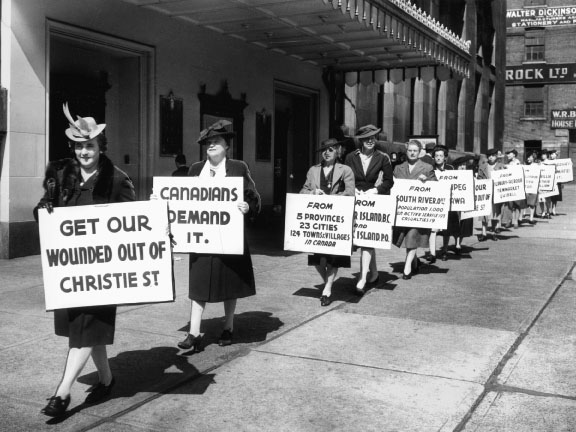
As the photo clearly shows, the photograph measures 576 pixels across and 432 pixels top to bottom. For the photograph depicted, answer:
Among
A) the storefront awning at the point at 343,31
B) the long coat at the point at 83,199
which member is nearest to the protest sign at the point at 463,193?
the storefront awning at the point at 343,31

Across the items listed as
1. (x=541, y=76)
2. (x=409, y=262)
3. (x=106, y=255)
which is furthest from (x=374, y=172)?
(x=541, y=76)

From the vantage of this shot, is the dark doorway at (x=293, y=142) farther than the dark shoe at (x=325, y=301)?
Yes

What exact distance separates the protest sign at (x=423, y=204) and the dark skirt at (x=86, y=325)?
224 inches

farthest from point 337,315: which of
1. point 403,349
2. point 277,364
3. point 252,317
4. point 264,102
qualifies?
point 264,102

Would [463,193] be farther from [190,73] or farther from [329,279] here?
[190,73]

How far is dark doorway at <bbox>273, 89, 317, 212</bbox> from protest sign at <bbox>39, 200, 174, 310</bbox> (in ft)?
46.0

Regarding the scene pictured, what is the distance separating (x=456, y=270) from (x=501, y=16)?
2844cm

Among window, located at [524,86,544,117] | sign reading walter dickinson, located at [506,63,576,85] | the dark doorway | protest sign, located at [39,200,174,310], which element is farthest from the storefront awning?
Result: window, located at [524,86,544,117]

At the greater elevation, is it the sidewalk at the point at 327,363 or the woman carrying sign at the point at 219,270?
the woman carrying sign at the point at 219,270

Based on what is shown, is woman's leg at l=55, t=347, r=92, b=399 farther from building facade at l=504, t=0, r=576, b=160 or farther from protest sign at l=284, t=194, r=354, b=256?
building facade at l=504, t=0, r=576, b=160

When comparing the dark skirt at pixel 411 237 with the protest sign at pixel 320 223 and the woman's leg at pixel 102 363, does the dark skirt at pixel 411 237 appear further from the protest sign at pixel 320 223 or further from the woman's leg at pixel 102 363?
the woman's leg at pixel 102 363

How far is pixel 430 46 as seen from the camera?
Answer: 605 inches

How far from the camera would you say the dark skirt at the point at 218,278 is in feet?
18.0

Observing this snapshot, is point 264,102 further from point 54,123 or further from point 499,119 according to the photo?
point 499,119
